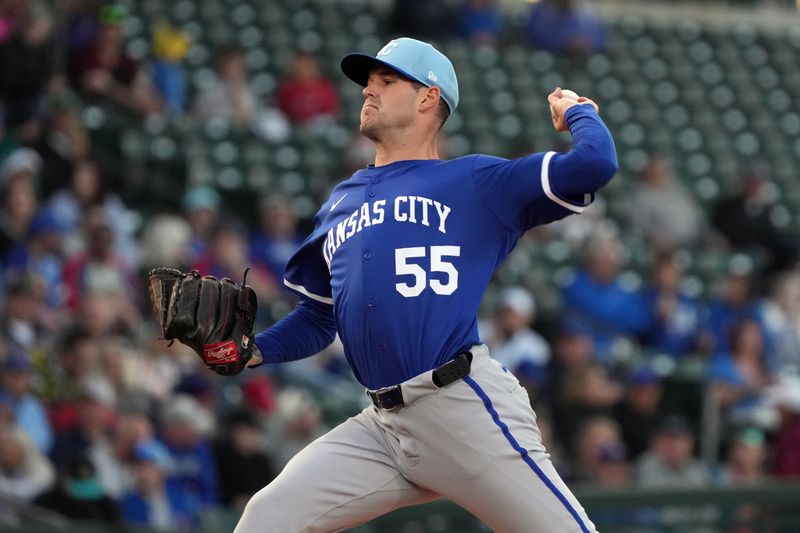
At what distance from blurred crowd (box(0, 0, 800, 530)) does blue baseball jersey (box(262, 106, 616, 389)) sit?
3367 millimetres

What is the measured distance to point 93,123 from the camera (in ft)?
33.8

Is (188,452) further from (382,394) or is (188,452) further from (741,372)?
(741,372)

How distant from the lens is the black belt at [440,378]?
419cm

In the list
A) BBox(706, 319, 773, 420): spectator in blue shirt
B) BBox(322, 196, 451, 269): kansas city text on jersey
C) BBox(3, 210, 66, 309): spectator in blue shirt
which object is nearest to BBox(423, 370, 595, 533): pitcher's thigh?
BBox(322, 196, 451, 269): kansas city text on jersey

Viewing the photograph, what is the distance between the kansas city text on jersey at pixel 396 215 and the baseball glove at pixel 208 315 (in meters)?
0.32

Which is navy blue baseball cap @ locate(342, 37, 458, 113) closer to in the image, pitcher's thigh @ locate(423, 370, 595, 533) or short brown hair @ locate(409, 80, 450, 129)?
short brown hair @ locate(409, 80, 450, 129)

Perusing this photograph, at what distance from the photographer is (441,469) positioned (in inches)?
166

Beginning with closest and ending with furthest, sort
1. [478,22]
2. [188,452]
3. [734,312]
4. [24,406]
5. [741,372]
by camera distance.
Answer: [24,406] < [188,452] < [741,372] < [734,312] < [478,22]

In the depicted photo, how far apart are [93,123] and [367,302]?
21.0 feet

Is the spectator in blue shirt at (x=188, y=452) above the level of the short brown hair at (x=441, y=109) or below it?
below

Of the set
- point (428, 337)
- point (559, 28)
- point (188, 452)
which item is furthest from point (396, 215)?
point (559, 28)

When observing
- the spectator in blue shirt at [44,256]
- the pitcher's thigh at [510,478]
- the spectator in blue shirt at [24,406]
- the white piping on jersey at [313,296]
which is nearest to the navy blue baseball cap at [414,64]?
the white piping on jersey at [313,296]

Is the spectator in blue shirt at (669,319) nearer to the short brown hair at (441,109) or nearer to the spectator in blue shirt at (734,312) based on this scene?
the spectator in blue shirt at (734,312)

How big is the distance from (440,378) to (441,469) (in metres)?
0.26
